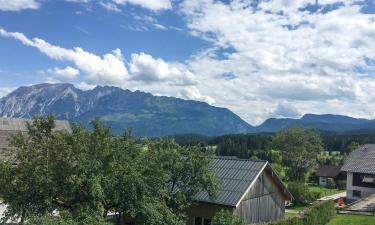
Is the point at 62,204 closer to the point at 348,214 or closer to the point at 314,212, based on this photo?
the point at 314,212

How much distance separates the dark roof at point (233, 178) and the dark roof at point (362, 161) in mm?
43080

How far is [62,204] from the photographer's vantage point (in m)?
26.8

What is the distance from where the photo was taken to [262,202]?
127ft

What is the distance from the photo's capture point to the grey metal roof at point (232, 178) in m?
34.4

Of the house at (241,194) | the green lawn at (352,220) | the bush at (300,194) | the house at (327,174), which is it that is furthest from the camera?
the house at (327,174)

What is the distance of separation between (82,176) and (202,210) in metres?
13.3

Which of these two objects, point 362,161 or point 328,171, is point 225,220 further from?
point 328,171

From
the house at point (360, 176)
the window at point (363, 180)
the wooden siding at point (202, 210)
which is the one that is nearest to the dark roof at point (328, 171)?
the house at point (360, 176)

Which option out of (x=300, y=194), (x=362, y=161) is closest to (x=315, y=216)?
(x=300, y=194)

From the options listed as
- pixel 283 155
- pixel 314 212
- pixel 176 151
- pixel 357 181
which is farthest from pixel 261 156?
pixel 176 151

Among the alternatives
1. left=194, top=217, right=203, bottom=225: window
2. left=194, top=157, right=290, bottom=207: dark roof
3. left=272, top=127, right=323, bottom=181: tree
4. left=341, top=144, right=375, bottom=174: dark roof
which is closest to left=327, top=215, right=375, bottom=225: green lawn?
left=194, top=157, right=290, bottom=207: dark roof

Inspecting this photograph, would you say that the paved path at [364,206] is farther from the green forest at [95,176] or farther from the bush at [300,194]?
the green forest at [95,176]

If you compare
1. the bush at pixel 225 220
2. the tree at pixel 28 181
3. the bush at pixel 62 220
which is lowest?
the bush at pixel 225 220

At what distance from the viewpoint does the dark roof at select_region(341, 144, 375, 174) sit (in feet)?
243
